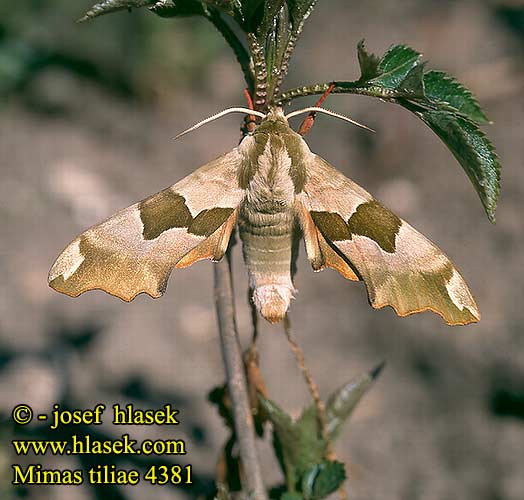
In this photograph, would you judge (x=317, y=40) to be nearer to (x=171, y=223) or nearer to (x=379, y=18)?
(x=379, y=18)

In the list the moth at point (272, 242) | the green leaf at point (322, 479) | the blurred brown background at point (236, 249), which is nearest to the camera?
the moth at point (272, 242)

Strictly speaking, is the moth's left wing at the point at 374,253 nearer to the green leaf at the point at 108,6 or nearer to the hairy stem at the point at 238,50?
the hairy stem at the point at 238,50

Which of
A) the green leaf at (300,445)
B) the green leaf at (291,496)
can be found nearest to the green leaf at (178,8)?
the green leaf at (300,445)

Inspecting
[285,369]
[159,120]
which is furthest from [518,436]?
[159,120]

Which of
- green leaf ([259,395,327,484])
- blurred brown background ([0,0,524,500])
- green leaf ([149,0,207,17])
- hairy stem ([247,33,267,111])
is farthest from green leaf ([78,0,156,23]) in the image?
blurred brown background ([0,0,524,500])

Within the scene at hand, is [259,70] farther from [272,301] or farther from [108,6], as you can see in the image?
[272,301]
